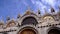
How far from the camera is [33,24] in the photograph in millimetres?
33594

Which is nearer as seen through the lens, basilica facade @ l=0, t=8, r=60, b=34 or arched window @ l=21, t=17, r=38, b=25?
basilica facade @ l=0, t=8, r=60, b=34

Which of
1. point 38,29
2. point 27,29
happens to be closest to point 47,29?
point 38,29

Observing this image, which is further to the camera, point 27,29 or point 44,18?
point 44,18

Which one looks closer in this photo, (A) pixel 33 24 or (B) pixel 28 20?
(A) pixel 33 24

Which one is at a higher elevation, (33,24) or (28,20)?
(28,20)

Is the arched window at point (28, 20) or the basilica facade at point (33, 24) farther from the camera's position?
the arched window at point (28, 20)

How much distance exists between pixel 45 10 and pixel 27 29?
19.0 feet

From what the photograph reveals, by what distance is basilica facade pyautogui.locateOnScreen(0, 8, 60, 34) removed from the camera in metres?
31.3

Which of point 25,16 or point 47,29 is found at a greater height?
point 25,16

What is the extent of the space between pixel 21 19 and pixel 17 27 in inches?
80.8

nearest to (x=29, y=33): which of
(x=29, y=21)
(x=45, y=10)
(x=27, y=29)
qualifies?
(x=27, y=29)

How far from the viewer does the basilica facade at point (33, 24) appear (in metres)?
31.3

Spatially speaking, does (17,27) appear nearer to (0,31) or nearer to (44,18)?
(0,31)

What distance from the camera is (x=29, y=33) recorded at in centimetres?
3209
